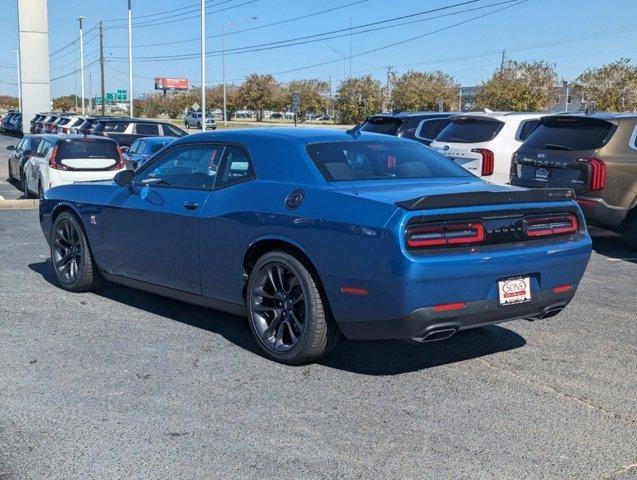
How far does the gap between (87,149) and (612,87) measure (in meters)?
37.6

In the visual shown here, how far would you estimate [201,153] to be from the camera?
5941 millimetres

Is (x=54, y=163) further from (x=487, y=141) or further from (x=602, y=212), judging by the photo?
(x=602, y=212)

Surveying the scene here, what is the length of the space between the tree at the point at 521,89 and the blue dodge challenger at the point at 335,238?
160ft

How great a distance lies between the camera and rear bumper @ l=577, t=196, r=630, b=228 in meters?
9.45

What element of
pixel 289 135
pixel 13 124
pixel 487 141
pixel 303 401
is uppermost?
pixel 13 124

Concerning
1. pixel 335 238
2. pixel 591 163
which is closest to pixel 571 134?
pixel 591 163

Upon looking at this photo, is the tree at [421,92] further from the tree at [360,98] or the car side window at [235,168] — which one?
the car side window at [235,168]

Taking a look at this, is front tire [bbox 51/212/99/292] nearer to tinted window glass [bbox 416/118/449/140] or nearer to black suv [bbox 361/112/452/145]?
black suv [bbox 361/112/452/145]

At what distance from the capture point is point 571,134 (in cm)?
992

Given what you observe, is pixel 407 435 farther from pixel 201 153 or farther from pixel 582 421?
pixel 201 153

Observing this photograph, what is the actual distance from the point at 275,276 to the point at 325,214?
2.22 ft

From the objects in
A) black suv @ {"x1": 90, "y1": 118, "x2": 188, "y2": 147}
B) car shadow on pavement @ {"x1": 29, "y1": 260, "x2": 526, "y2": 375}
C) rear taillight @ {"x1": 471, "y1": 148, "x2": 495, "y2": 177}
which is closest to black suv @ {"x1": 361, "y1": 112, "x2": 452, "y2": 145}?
rear taillight @ {"x1": 471, "y1": 148, "x2": 495, "y2": 177}

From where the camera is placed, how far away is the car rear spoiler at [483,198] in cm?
Result: 442

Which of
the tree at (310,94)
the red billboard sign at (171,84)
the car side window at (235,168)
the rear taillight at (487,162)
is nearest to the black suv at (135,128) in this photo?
the rear taillight at (487,162)
